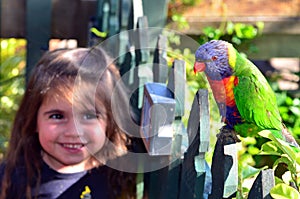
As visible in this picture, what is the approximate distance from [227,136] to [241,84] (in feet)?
0.35

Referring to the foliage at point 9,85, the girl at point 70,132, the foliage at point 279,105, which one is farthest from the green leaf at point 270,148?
the foliage at point 9,85

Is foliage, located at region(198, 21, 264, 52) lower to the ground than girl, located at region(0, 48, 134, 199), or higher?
higher

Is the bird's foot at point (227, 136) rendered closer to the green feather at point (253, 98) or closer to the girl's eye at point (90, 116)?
the green feather at point (253, 98)

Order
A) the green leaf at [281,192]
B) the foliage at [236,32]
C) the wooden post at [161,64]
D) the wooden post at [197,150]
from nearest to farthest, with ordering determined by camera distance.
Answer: the green leaf at [281,192] → the wooden post at [197,150] → the wooden post at [161,64] → the foliage at [236,32]

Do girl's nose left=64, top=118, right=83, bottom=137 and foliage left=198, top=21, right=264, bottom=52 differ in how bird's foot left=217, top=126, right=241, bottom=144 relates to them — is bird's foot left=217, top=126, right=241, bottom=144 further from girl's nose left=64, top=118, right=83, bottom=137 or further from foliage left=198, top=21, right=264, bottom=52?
foliage left=198, top=21, right=264, bottom=52

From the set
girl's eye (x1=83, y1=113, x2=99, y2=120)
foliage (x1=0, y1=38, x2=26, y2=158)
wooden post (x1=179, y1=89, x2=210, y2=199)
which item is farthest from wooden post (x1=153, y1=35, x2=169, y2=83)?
foliage (x1=0, y1=38, x2=26, y2=158)

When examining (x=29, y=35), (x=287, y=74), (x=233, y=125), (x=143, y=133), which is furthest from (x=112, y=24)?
(x=233, y=125)

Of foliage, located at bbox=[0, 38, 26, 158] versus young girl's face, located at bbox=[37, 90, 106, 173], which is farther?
foliage, located at bbox=[0, 38, 26, 158]

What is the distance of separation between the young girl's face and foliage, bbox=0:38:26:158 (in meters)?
1.20

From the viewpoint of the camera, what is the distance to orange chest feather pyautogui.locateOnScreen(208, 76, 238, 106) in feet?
4.56

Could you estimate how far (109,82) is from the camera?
8.02 feet

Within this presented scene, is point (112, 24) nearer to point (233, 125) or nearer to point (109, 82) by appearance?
point (109, 82)

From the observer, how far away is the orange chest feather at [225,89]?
1.39 meters

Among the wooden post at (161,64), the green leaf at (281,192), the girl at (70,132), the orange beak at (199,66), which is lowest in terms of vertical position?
the girl at (70,132)
